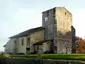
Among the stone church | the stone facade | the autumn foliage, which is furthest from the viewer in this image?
the autumn foliage

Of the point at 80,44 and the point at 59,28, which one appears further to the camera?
the point at 80,44

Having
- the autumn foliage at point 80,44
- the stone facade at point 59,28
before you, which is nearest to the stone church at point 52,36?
the stone facade at point 59,28

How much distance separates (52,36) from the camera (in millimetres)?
67250

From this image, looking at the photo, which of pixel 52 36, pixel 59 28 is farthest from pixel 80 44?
pixel 52 36

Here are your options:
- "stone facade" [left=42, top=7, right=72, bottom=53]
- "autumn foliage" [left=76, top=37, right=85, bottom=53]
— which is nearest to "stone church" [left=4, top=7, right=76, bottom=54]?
"stone facade" [left=42, top=7, right=72, bottom=53]

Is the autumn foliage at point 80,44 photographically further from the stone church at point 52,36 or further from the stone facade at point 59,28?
the stone facade at point 59,28

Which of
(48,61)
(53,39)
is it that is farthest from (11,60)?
(53,39)

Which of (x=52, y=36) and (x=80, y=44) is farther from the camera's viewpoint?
(x=80, y=44)

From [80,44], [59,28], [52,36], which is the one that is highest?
[59,28]

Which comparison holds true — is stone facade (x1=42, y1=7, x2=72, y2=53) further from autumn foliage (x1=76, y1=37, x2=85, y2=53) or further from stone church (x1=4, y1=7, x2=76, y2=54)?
autumn foliage (x1=76, y1=37, x2=85, y2=53)

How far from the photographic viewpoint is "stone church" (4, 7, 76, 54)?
217 ft

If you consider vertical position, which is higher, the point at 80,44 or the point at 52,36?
the point at 52,36

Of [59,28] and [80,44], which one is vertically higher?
[59,28]

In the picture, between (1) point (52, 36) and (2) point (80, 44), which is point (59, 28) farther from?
(2) point (80, 44)
